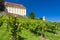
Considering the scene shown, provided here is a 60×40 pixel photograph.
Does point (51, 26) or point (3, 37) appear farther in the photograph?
point (51, 26)

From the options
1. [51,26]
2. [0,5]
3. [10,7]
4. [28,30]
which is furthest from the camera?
[10,7]

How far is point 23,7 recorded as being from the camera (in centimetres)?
9925

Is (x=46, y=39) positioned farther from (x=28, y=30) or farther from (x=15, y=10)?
(x=15, y=10)

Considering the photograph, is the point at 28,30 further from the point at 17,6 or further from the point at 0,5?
the point at 17,6

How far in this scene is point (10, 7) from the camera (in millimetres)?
94562

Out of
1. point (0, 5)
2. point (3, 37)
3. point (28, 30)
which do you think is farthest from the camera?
point (0, 5)

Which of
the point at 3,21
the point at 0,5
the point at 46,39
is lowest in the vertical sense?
the point at 46,39

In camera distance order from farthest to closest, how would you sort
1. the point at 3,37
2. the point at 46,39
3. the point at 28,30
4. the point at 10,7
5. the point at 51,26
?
the point at 10,7
the point at 51,26
the point at 28,30
the point at 46,39
the point at 3,37

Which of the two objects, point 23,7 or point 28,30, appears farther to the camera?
point 23,7

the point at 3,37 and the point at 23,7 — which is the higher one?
the point at 23,7

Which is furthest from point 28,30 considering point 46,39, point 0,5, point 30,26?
point 0,5

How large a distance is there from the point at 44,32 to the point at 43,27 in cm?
82

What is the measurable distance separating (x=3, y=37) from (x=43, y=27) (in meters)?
8.93

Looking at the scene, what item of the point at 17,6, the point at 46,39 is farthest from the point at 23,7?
the point at 46,39
